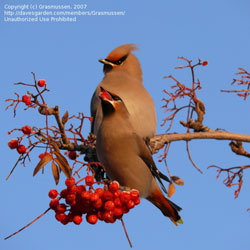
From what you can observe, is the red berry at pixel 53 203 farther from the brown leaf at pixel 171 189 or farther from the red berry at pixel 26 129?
the brown leaf at pixel 171 189

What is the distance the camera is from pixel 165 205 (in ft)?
11.6

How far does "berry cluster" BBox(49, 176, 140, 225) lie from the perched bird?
44 centimetres

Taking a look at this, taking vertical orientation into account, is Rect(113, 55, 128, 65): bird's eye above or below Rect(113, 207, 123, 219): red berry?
above

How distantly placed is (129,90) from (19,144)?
1607 mm

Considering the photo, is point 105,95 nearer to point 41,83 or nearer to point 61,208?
point 41,83

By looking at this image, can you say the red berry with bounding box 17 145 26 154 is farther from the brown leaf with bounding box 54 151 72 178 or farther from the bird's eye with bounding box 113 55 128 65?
the bird's eye with bounding box 113 55 128 65

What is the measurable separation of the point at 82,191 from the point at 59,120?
2.22 ft

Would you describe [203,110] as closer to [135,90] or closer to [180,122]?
[180,122]

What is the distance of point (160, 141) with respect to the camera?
3.30 m

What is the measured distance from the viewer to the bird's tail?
3.46 meters

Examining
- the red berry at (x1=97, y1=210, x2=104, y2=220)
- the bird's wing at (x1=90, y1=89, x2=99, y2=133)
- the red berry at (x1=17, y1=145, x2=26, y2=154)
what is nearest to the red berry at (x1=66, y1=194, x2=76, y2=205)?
the red berry at (x1=97, y1=210, x2=104, y2=220)

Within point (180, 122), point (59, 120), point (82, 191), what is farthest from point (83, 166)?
point (180, 122)

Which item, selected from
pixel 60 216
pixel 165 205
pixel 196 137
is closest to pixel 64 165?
pixel 60 216

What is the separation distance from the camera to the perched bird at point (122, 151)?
2.97 metres
